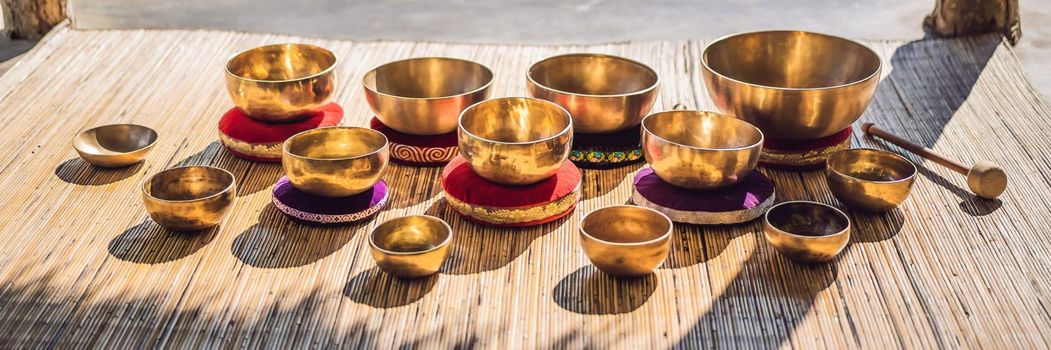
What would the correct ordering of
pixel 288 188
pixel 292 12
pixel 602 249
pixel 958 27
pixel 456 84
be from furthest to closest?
pixel 292 12 → pixel 958 27 → pixel 456 84 → pixel 288 188 → pixel 602 249

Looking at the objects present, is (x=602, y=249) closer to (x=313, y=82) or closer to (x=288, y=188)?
(x=288, y=188)

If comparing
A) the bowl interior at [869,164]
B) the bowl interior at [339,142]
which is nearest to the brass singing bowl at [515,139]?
the bowl interior at [339,142]

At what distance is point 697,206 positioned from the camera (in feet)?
6.91

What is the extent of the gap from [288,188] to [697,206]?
906 mm

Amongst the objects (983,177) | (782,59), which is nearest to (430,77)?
(782,59)

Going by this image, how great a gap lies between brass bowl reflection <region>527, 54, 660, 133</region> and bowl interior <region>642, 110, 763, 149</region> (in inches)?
2.6

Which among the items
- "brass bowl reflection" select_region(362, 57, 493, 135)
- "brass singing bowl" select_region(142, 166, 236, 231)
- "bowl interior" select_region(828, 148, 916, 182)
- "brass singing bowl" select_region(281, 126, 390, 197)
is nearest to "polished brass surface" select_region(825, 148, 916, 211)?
"bowl interior" select_region(828, 148, 916, 182)

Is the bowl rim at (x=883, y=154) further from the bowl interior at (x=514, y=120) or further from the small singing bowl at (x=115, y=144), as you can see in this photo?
the small singing bowl at (x=115, y=144)

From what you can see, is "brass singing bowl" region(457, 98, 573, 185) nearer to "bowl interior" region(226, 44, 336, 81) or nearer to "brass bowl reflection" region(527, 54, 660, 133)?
"brass bowl reflection" region(527, 54, 660, 133)

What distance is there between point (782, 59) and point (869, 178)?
0.49 metres

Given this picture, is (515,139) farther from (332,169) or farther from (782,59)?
(782,59)

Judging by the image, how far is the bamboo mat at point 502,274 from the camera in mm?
1792

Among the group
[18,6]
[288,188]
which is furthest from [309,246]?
A: [18,6]

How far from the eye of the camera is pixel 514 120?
7.70ft
